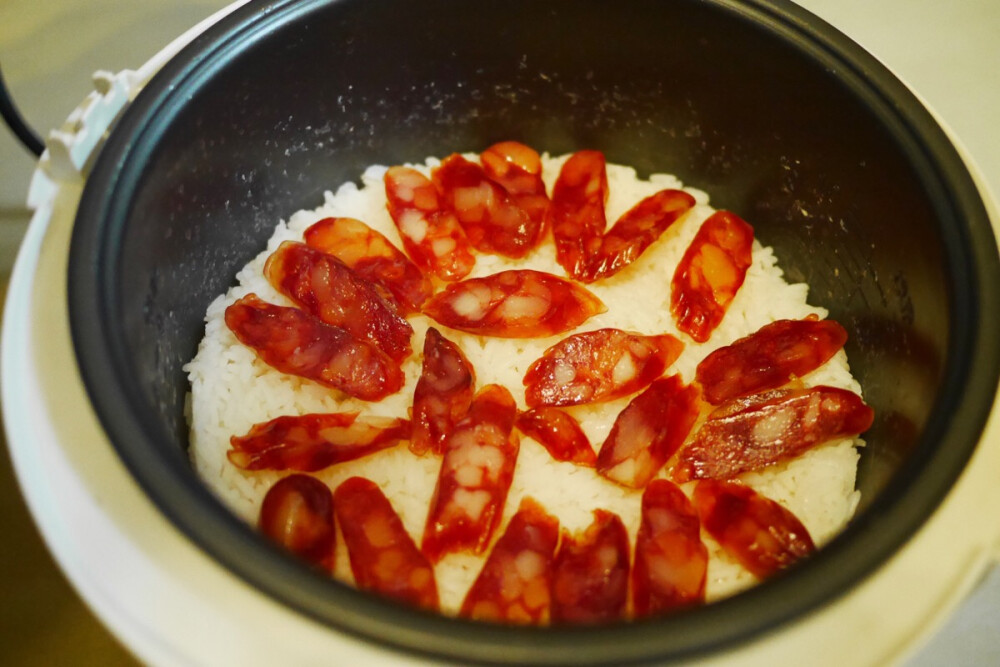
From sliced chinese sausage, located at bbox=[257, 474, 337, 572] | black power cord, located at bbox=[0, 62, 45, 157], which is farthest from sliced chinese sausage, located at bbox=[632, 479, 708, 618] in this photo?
black power cord, located at bbox=[0, 62, 45, 157]

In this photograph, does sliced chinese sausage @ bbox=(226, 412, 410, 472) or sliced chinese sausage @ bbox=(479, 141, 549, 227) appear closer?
sliced chinese sausage @ bbox=(226, 412, 410, 472)

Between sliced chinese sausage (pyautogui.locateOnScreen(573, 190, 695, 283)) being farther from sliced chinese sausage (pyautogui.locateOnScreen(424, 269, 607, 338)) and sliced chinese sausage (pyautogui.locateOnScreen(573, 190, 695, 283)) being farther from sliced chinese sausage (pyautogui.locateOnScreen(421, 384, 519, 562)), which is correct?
→ sliced chinese sausage (pyautogui.locateOnScreen(421, 384, 519, 562))

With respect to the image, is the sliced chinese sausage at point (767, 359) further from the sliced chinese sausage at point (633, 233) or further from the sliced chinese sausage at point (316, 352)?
the sliced chinese sausage at point (316, 352)

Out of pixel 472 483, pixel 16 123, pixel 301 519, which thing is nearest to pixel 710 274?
pixel 472 483

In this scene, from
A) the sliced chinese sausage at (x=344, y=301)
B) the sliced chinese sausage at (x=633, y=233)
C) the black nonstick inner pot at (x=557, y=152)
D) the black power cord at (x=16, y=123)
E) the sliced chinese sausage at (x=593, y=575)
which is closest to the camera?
the black nonstick inner pot at (x=557, y=152)

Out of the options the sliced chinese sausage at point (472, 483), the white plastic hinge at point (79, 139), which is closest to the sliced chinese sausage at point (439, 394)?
the sliced chinese sausage at point (472, 483)

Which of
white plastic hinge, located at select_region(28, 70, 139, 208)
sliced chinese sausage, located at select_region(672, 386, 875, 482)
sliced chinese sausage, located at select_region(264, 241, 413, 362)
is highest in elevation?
white plastic hinge, located at select_region(28, 70, 139, 208)
